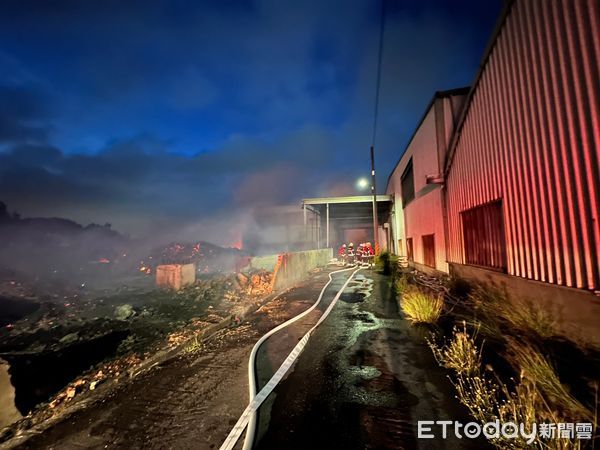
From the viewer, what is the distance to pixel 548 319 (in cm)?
404

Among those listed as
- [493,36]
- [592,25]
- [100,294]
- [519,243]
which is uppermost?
[493,36]

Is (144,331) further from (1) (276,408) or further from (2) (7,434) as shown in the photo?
(1) (276,408)

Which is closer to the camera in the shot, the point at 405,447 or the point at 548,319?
the point at 405,447

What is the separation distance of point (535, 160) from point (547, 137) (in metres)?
0.46

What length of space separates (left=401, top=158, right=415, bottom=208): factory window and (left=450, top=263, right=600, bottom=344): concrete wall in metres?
9.05

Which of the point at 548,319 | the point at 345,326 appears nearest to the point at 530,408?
the point at 548,319

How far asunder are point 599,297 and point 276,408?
183 inches

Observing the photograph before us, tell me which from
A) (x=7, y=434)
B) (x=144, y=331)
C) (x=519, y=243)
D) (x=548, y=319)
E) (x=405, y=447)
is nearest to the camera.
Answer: (x=405, y=447)

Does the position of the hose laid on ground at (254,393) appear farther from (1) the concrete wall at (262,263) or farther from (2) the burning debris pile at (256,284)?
(1) the concrete wall at (262,263)

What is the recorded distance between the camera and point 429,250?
11.1m

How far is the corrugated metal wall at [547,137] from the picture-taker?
364cm

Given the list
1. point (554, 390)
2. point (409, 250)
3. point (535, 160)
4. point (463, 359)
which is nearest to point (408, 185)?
point (409, 250)

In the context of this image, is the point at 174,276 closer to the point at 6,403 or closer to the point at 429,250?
the point at 6,403

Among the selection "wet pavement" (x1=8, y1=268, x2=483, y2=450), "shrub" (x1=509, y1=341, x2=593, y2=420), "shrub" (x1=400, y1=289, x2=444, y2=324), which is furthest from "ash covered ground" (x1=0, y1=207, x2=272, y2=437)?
"shrub" (x1=509, y1=341, x2=593, y2=420)
